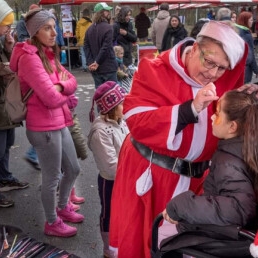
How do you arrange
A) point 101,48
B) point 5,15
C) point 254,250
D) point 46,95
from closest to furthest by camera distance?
point 254,250, point 46,95, point 5,15, point 101,48

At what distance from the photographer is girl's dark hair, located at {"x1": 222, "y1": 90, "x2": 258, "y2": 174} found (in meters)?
1.61

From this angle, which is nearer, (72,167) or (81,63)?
(72,167)

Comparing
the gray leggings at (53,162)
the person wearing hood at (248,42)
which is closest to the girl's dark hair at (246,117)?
the gray leggings at (53,162)

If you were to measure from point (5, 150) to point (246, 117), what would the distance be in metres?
2.50

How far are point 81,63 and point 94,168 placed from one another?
813 cm

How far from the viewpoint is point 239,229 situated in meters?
1.52

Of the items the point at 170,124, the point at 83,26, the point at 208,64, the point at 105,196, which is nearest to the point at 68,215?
the point at 105,196

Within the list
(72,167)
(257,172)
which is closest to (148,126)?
(257,172)

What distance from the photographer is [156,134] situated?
6.25 feet

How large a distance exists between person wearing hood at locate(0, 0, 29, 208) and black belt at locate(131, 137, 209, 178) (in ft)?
4.89

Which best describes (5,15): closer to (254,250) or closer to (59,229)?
(59,229)

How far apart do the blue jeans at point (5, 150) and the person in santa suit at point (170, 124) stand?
5.05 ft

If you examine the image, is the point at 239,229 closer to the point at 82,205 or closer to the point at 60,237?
the point at 60,237

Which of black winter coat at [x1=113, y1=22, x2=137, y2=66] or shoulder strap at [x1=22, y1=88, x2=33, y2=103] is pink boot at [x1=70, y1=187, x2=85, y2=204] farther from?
black winter coat at [x1=113, y1=22, x2=137, y2=66]
